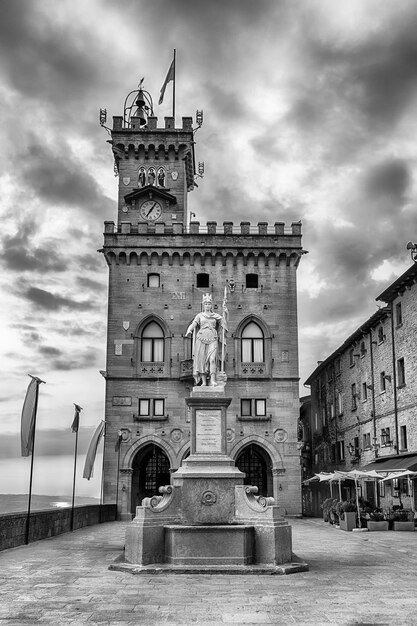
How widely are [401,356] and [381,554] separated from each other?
19.0 meters

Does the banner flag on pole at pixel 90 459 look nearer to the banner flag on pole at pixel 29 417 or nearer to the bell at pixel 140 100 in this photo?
the banner flag on pole at pixel 29 417

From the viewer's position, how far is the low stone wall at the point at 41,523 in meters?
20.9

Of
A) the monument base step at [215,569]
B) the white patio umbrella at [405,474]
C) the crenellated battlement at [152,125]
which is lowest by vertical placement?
the monument base step at [215,569]

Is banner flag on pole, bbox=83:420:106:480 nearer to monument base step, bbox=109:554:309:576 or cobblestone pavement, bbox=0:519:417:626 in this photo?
cobblestone pavement, bbox=0:519:417:626

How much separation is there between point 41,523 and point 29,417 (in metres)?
4.08

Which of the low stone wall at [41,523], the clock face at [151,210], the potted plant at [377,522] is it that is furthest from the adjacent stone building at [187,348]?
the potted plant at [377,522]

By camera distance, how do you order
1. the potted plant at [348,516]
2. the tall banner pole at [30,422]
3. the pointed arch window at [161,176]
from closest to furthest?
the tall banner pole at [30,422]
the potted plant at [348,516]
the pointed arch window at [161,176]

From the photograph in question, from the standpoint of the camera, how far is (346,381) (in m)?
50.1

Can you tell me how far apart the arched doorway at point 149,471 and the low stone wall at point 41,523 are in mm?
8363

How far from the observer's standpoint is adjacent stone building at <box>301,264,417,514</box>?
36000 mm

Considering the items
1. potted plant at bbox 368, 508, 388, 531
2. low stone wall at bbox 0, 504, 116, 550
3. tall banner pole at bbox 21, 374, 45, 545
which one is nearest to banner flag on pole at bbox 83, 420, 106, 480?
low stone wall at bbox 0, 504, 116, 550

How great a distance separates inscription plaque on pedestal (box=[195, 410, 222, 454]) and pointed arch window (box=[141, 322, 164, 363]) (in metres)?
28.1

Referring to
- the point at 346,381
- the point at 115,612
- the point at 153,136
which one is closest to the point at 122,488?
the point at 346,381

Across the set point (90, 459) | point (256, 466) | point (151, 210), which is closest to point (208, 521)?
point (90, 459)
